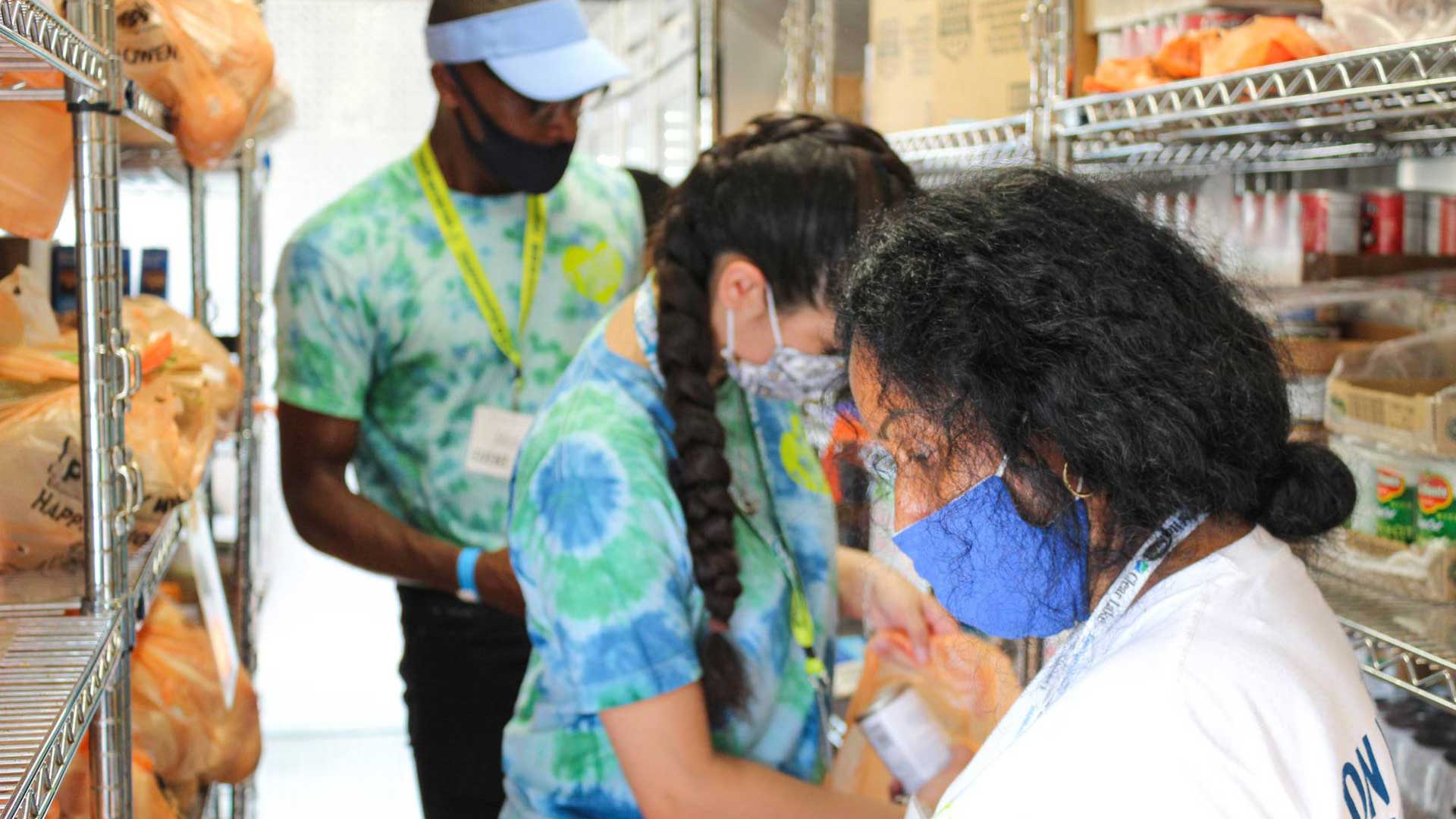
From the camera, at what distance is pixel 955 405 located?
96 centimetres

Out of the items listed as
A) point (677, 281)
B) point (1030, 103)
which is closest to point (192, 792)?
point (677, 281)

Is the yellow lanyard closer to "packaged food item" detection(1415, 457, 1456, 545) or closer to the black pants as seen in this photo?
the black pants

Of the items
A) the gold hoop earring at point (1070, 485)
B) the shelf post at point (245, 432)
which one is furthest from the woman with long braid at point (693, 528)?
the shelf post at point (245, 432)

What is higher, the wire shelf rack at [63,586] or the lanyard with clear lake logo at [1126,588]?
the lanyard with clear lake logo at [1126,588]

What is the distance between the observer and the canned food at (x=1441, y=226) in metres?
2.13

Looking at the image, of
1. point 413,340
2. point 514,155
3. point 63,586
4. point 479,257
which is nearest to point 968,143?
point 514,155

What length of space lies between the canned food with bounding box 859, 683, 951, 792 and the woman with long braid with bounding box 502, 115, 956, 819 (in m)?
0.07

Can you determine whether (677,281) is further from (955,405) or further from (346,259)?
(346,259)

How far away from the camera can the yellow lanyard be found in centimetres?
252

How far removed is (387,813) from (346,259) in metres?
2.56

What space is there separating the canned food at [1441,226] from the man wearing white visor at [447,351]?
55.2 inches

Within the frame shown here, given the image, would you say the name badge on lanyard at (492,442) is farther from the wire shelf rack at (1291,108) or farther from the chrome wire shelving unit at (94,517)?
the wire shelf rack at (1291,108)

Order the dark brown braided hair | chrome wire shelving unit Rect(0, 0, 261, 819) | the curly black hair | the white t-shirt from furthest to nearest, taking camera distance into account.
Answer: the dark brown braided hair → chrome wire shelving unit Rect(0, 0, 261, 819) → the curly black hair → the white t-shirt

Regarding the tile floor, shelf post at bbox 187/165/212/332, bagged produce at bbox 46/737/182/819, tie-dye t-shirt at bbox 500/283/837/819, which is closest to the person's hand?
tie-dye t-shirt at bbox 500/283/837/819
